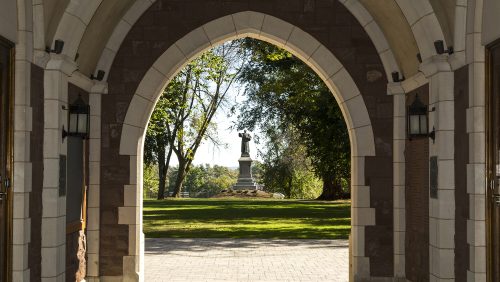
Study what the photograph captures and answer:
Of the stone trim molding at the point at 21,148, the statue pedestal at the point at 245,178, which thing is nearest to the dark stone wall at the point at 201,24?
the stone trim molding at the point at 21,148

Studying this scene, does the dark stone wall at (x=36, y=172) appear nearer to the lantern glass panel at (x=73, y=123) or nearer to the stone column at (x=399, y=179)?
the lantern glass panel at (x=73, y=123)

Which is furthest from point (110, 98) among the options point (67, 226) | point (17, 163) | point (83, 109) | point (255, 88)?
point (255, 88)

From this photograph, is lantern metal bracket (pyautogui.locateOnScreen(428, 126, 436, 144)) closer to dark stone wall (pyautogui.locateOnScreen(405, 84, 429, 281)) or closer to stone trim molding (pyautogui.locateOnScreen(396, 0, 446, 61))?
dark stone wall (pyautogui.locateOnScreen(405, 84, 429, 281))

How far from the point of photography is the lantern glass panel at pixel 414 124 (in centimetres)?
689

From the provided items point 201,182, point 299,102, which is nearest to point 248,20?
point 299,102

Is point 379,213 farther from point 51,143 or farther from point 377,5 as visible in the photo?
point 51,143

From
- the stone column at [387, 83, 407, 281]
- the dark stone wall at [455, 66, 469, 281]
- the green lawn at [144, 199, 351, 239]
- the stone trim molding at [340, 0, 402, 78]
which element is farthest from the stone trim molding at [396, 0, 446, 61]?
the green lawn at [144, 199, 351, 239]

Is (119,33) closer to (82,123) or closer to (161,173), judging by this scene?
(82,123)

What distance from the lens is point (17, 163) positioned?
5527 millimetres

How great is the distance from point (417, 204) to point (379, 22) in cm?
236

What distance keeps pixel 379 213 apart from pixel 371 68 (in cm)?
189

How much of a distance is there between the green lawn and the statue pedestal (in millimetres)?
12504

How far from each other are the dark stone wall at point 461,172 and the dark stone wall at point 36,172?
13.0 feet

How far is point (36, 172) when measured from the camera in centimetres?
599
